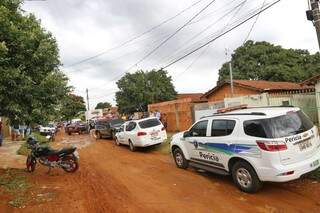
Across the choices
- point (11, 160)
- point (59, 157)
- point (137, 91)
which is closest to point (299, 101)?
point (59, 157)

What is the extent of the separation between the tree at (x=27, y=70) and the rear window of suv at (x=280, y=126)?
6.81 metres

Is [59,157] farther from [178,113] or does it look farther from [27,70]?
[178,113]

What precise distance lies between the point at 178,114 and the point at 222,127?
1619 cm

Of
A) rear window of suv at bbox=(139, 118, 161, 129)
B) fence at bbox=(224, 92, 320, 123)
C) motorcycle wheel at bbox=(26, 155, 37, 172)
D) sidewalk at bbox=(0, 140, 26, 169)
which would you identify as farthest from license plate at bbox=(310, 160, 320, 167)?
sidewalk at bbox=(0, 140, 26, 169)

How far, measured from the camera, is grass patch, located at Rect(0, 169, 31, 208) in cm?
854

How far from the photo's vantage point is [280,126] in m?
7.74

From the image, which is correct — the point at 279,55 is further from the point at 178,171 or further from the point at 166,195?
the point at 166,195

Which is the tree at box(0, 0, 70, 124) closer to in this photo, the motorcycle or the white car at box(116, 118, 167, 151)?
the motorcycle

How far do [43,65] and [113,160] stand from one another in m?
5.47

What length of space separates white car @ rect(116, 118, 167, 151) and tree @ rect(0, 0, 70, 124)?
571 centimetres

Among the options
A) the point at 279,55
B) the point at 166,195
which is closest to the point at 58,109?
the point at 166,195

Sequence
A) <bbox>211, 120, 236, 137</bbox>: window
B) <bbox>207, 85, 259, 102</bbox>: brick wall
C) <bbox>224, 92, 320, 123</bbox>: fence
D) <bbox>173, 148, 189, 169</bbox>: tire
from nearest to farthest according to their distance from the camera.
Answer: <bbox>211, 120, 236, 137</bbox>: window < <bbox>173, 148, 189, 169</bbox>: tire < <bbox>224, 92, 320, 123</bbox>: fence < <bbox>207, 85, 259, 102</bbox>: brick wall

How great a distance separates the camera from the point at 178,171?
1122 centimetres

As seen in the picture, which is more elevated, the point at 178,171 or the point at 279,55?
the point at 279,55
